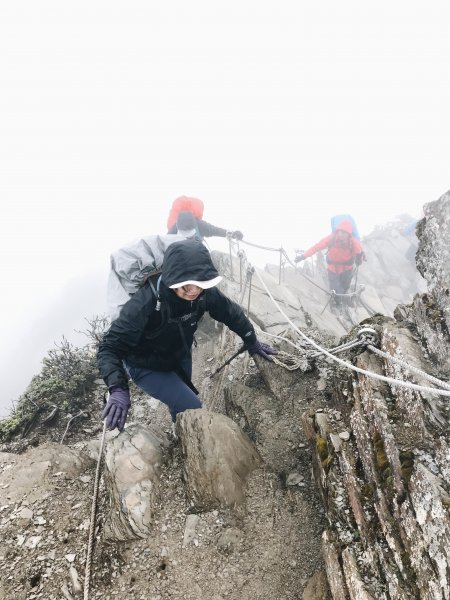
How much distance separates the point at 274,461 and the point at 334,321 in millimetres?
10420

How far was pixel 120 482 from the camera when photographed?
3869mm

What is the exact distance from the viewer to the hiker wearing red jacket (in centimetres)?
1515

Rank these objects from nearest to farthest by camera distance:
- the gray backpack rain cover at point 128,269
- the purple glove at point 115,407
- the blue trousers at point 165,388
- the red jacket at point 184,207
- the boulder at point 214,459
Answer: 1. the boulder at point 214,459
2. the purple glove at point 115,407
3. the gray backpack rain cover at point 128,269
4. the blue trousers at point 165,388
5. the red jacket at point 184,207

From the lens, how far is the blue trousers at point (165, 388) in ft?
16.0

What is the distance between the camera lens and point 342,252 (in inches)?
606

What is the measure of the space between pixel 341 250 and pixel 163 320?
13091 millimetres

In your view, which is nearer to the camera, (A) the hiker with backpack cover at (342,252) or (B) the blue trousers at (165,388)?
(B) the blue trousers at (165,388)

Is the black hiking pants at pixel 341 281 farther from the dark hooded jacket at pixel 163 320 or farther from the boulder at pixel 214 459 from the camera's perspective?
the boulder at pixel 214 459

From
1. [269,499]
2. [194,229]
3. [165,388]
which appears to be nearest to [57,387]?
[165,388]

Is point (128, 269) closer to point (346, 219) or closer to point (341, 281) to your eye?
point (341, 281)

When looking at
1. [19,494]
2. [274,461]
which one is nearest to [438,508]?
[274,461]

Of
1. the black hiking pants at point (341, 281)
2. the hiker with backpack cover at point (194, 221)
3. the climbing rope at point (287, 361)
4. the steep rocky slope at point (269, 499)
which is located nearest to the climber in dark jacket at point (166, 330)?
the steep rocky slope at point (269, 499)

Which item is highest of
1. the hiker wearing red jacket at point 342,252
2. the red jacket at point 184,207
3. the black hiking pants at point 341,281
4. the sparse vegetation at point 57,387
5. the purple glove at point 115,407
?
the red jacket at point 184,207

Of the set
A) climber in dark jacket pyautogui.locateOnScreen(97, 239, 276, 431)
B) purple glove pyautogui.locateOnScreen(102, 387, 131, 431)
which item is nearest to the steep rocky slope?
purple glove pyautogui.locateOnScreen(102, 387, 131, 431)
